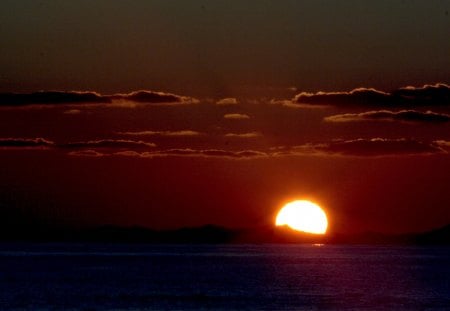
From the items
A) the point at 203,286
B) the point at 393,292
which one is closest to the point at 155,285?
the point at 203,286

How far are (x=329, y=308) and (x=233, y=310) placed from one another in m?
6.89

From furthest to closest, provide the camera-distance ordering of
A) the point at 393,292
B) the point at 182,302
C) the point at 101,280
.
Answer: the point at 101,280
the point at 393,292
the point at 182,302

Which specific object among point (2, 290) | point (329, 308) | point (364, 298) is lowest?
point (329, 308)

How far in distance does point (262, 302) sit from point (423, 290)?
1019 inches

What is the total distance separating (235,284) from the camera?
402ft

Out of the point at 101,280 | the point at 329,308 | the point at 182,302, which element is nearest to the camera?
the point at 329,308

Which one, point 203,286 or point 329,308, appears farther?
point 203,286

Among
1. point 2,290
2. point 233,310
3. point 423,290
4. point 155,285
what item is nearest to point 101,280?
point 155,285

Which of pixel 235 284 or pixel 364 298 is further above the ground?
pixel 235 284

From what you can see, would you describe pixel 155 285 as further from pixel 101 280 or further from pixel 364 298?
pixel 364 298

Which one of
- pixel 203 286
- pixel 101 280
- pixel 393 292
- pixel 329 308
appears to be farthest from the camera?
pixel 101 280

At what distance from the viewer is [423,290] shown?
11319cm

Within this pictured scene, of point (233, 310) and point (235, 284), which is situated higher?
point (235, 284)

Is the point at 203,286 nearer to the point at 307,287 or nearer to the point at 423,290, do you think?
the point at 307,287
